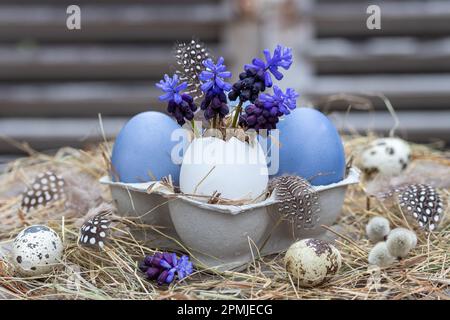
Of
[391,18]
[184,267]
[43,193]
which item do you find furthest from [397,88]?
[184,267]

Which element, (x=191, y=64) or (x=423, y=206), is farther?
(x=423, y=206)

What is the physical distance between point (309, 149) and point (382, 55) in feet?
5.44

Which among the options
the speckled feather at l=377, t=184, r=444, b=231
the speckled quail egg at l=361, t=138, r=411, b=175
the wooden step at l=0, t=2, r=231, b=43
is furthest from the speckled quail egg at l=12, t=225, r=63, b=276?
the wooden step at l=0, t=2, r=231, b=43

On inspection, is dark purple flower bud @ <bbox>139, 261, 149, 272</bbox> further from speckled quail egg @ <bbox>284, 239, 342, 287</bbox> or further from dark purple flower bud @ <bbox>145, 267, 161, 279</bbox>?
speckled quail egg @ <bbox>284, 239, 342, 287</bbox>

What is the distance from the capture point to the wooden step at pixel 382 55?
2.64 m

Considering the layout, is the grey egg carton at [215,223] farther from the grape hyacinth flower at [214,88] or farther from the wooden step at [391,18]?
the wooden step at [391,18]

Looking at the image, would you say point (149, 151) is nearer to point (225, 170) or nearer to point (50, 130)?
point (225, 170)

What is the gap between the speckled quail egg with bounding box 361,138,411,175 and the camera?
4.78 feet

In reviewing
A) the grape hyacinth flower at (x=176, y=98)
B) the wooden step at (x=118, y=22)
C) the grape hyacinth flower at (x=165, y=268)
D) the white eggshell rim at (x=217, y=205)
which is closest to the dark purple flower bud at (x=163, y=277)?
the grape hyacinth flower at (x=165, y=268)

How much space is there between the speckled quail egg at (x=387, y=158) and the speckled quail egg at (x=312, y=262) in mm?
514

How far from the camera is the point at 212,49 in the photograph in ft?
8.78

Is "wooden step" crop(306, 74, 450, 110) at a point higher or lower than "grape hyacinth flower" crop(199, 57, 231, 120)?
lower

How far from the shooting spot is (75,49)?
2695 millimetres

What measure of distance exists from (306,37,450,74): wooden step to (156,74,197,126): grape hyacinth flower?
1.70 metres
